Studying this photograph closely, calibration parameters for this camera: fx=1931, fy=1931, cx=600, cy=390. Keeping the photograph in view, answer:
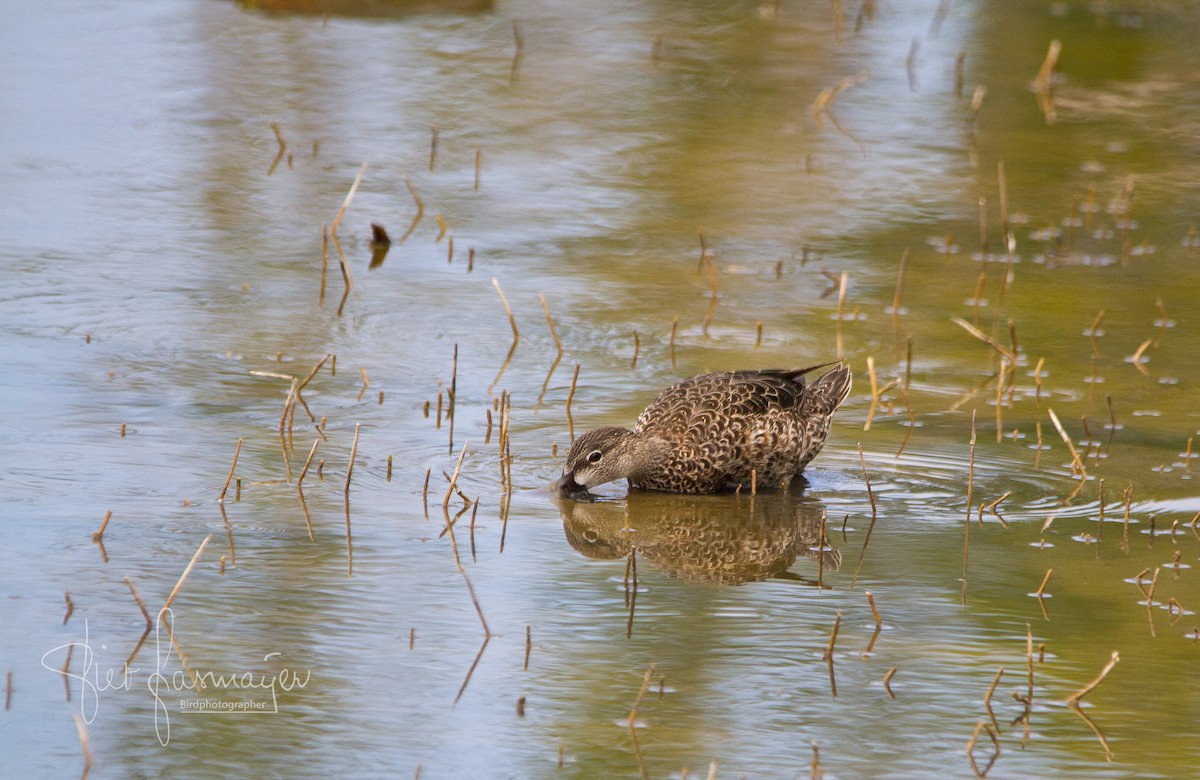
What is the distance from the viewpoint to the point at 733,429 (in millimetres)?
8164

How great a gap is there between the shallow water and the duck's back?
16 centimetres

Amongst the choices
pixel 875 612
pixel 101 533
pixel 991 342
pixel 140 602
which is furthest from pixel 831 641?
pixel 991 342

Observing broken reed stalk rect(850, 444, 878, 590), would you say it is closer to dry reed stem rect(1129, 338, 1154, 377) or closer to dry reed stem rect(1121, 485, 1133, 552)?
dry reed stem rect(1121, 485, 1133, 552)

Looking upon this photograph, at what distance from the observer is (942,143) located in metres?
15.6

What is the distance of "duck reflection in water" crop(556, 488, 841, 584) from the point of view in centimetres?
729

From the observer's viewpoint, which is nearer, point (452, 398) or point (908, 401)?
point (452, 398)

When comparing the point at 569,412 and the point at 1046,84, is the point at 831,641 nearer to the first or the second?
the point at 569,412

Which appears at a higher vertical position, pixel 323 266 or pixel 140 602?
pixel 140 602

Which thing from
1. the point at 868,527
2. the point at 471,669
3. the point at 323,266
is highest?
the point at 471,669

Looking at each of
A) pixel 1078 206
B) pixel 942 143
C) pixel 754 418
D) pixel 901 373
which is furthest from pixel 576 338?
pixel 942 143

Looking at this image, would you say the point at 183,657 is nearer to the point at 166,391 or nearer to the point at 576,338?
the point at 166,391

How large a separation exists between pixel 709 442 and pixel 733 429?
0.12m

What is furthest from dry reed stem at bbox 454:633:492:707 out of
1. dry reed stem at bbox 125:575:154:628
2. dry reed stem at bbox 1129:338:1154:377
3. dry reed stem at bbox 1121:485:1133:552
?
dry reed stem at bbox 1129:338:1154:377

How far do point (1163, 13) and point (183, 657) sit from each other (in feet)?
56.8
